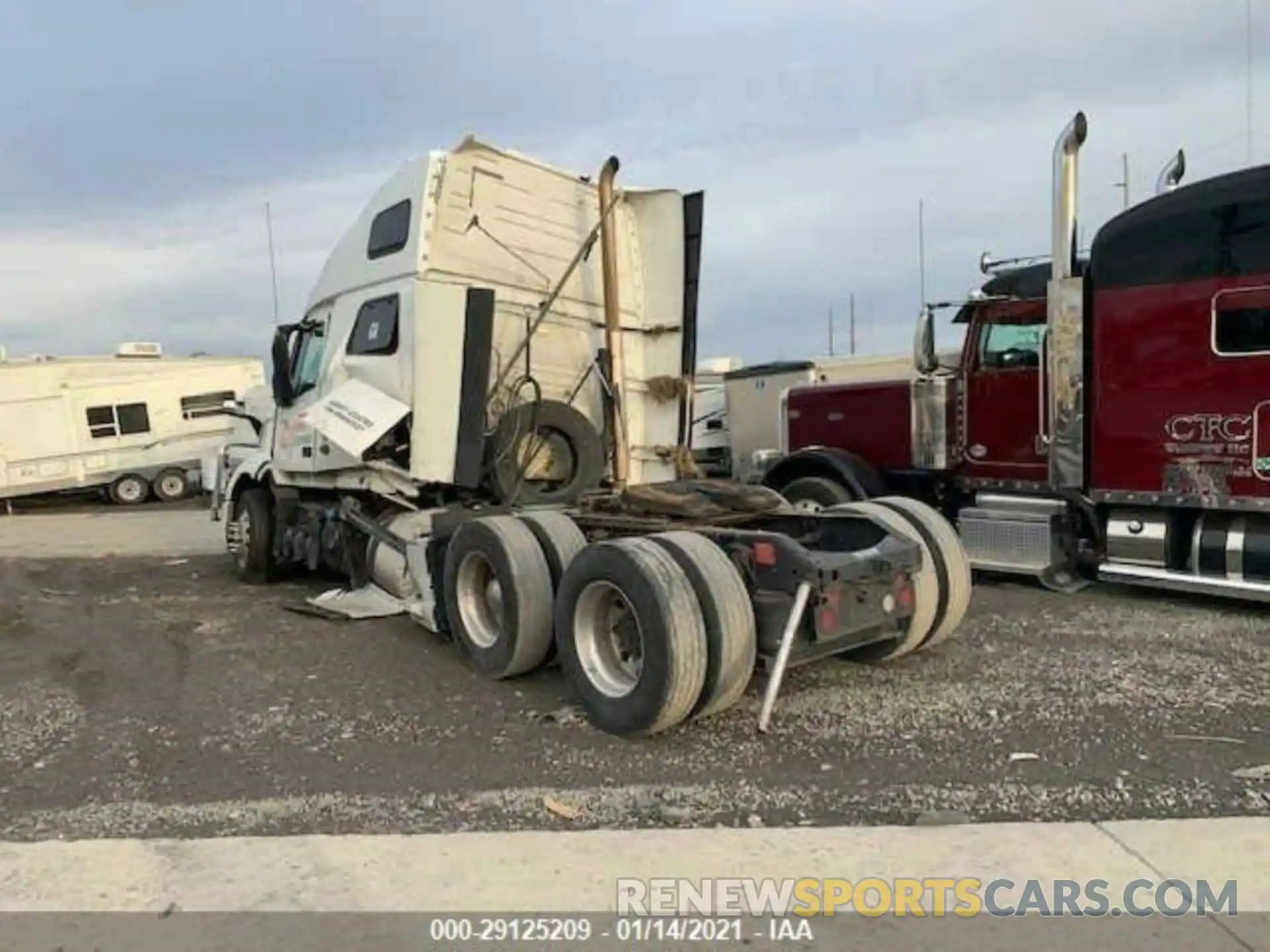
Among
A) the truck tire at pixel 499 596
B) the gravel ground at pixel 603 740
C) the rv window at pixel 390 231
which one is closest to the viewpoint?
the gravel ground at pixel 603 740

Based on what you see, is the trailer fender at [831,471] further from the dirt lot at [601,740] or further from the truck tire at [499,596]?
the truck tire at [499,596]

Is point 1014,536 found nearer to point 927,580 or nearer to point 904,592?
point 927,580

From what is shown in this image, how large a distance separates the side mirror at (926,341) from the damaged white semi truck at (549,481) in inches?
85.8

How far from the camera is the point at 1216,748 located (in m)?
4.79

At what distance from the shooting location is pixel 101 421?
24281mm

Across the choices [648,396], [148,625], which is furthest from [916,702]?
[148,625]

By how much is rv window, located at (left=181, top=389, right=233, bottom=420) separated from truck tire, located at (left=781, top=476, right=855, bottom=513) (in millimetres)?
18755

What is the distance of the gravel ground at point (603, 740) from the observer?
423cm

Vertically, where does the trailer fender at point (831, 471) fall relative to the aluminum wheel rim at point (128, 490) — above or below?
above

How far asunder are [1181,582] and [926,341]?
310 centimetres

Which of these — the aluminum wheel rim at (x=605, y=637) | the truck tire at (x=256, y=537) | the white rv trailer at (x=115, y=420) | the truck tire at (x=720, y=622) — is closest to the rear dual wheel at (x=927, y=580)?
the truck tire at (x=720, y=622)

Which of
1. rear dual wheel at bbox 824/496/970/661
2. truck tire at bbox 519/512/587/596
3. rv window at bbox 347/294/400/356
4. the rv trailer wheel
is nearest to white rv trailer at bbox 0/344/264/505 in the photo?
the rv trailer wheel

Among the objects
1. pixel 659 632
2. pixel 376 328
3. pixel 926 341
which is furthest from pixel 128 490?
pixel 659 632

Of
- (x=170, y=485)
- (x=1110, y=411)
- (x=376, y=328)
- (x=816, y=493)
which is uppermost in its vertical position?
(x=376, y=328)
